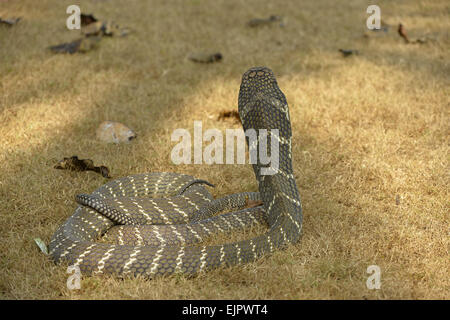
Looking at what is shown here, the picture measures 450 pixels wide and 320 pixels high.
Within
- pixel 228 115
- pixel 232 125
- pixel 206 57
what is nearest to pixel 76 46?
pixel 206 57

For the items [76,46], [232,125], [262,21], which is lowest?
[232,125]

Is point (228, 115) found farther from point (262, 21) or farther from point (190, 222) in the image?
point (262, 21)

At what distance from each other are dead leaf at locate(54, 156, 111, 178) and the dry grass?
0.49 feet

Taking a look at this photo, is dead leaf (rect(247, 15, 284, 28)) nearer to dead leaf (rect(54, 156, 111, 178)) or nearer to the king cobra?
dead leaf (rect(54, 156, 111, 178))

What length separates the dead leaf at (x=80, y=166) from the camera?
672 cm

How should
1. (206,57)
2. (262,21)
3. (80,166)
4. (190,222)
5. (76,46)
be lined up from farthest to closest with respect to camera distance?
(262,21) < (76,46) < (206,57) < (80,166) < (190,222)

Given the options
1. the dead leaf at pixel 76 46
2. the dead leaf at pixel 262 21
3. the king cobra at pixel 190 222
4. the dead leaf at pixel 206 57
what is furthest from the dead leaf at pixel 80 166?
the dead leaf at pixel 262 21

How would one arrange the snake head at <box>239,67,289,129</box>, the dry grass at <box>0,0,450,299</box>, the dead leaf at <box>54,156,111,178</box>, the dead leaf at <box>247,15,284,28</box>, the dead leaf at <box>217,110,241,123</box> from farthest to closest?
the dead leaf at <box>247,15,284,28</box>
the dead leaf at <box>217,110,241,123</box>
the dead leaf at <box>54,156,111,178</box>
the snake head at <box>239,67,289,129</box>
the dry grass at <box>0,0,450,299</box>

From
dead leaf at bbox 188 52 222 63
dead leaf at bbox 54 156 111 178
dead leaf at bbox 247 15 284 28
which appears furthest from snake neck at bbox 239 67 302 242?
dead leaf at bbox 247 15 284 28

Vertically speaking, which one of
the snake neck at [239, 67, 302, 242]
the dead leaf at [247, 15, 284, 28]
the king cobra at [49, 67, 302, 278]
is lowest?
the king cobra at [49, 67, 302, 278]

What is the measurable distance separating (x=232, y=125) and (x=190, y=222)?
3.06m

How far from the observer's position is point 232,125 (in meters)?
8.62

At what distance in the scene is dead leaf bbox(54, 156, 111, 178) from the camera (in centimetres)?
672

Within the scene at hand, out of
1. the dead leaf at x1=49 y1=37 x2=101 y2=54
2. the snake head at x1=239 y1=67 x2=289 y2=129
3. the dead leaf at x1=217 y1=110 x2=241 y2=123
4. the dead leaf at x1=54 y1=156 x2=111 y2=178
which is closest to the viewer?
the snake head at x1=239 y1=67 x2=289 y2=129
